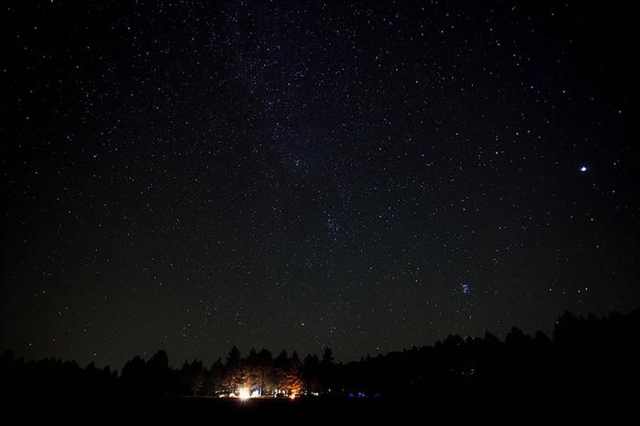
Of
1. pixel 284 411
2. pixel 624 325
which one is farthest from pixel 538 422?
pixel 624 325

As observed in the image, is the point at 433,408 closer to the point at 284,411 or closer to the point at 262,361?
the point at 284,411

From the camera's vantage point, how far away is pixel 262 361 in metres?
71.4

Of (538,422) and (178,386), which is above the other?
(538,422)

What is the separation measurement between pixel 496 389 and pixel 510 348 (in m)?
40.7

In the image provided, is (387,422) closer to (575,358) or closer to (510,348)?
(575,358)

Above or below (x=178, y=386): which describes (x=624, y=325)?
above

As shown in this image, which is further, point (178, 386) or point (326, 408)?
point (178, 386)

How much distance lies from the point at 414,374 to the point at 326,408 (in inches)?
2310

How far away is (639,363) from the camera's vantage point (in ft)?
71.1

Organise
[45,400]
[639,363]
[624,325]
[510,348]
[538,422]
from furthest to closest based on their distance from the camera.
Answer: [510,348]
[624,325]
[639,363]
[45,400]
[538,422]

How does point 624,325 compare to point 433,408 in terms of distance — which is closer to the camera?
point 433,408

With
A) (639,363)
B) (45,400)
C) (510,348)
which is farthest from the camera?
(510,348)

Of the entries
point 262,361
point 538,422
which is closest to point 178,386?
point 262,361

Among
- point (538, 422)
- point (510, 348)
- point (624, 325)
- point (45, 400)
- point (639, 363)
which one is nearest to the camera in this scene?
point (538, 422)
